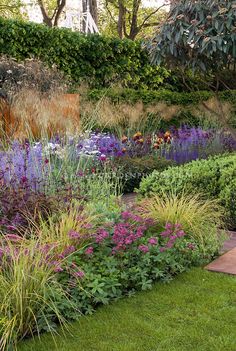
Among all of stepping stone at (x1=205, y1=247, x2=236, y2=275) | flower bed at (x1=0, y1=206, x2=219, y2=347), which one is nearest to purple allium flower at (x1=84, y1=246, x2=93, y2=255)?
flower bed at (x1=0, y1=206, x2=219, y2=347)

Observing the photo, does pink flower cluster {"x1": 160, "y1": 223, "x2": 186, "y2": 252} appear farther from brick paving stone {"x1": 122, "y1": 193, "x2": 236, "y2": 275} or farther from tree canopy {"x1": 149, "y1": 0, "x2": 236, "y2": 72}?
tree canopy {"x1": 149, "y1": 0, "x2": 236, "y2": 72}

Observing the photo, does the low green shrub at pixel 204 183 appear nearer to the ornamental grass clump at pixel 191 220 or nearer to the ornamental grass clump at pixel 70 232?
the ornamental grass clump at pixel 191 220

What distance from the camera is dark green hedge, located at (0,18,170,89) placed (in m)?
10.8

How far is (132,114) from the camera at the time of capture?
8.69m

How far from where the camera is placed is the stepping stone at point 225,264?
4.29 meters

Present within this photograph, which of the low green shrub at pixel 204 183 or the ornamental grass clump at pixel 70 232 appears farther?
the low green shrub at pixel 204 183

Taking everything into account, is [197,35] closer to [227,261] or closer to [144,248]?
[227,261]

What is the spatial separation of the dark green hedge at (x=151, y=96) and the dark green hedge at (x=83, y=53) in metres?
1.03

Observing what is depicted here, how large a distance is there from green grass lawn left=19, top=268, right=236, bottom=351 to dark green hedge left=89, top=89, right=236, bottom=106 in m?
6.55

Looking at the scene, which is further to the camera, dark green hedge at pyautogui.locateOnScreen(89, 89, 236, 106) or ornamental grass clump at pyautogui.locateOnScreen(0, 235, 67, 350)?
dark green hedge at pyautogui.locateOnScreen(89, 89, 236, 106)

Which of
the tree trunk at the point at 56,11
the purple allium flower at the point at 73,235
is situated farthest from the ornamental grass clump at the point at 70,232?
the tree trunk at the point at 56,11

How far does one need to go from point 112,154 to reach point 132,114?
1.26 meters

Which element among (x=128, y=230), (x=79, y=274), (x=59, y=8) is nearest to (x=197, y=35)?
(x=128, y=230)

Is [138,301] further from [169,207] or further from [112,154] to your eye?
[112,154]
